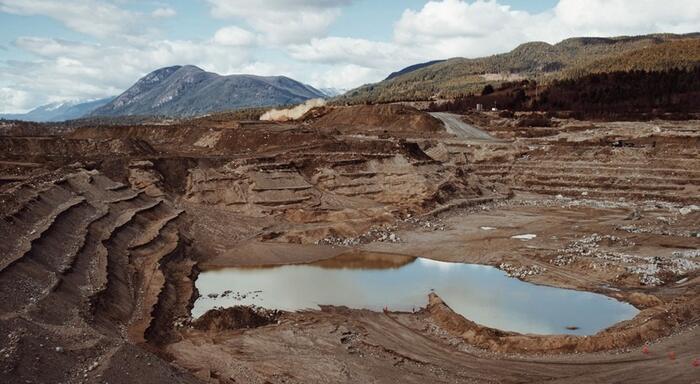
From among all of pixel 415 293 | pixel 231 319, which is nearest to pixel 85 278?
pixel 231 319

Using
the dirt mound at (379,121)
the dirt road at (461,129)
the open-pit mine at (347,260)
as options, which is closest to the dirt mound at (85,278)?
the open-pit mine at (347,260)

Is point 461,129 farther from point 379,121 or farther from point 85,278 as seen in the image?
point 85,278

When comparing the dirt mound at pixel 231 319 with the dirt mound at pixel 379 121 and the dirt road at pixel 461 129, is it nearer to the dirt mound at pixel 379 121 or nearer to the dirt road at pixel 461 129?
the dirt mound at pixel 379 121

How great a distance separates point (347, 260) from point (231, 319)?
1257 cm

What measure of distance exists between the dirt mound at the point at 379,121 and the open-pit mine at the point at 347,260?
1325 centimetres

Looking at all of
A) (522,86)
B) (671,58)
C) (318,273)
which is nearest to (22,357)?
(318,273)

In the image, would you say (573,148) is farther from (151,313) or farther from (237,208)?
(151,313)

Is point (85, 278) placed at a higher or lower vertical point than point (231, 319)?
higher

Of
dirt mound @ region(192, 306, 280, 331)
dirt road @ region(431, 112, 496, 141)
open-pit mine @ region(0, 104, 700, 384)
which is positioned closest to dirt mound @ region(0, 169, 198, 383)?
open-pit mine @ region(0, 104, 700, 384)

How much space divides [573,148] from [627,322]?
38758mm

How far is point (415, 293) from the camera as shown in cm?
2675

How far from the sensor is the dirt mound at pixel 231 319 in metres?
21.3

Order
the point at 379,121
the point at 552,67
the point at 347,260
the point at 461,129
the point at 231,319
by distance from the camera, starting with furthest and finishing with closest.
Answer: the point at 552,67, the point at 379,121, the point at 461,129, the point at 347,260, the point at 231,319

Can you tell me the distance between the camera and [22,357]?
14.2 m
